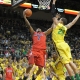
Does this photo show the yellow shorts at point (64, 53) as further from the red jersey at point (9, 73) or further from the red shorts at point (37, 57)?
the red jersey at point (9, 73)

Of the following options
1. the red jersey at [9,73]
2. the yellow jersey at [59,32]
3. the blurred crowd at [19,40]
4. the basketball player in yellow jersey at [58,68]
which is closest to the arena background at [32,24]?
the blurred crowd at [19,40]

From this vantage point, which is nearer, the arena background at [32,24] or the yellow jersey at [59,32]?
the yellow jersey at [59,32]

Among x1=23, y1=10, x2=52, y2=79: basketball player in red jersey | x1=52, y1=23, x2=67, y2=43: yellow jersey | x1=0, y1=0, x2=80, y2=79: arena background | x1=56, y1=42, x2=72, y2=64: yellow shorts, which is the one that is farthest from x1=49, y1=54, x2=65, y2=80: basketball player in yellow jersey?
x1=0, y1=0, x2=80, y2=79: arena background

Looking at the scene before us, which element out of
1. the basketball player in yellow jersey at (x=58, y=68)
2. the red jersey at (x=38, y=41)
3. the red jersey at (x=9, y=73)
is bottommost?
the red jersey at (x=9, y=73)

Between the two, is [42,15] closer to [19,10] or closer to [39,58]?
[19,10]

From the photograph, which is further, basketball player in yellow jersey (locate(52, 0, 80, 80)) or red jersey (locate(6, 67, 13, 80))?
red jersey (locate(6, 67, 13, 80))

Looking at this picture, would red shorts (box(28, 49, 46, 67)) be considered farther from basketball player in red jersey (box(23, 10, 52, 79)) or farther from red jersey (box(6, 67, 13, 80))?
red jersey (box(6, 67, 13, 80))

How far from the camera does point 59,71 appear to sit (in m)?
9.05

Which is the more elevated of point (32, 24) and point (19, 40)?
point (32, 24)

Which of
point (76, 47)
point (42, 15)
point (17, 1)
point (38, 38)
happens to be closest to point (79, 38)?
point (76, 47)

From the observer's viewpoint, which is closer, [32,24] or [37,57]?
[37,57]

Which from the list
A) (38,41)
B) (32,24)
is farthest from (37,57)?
(32,24)

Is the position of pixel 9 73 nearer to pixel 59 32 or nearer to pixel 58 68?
pixel 58 68

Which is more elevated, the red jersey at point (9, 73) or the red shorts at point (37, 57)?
the red shorts at point (37, 57)
